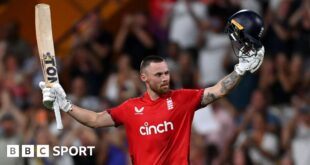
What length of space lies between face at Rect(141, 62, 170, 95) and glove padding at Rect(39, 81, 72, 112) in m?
0.92

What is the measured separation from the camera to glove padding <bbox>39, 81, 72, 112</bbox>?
37.2 feet

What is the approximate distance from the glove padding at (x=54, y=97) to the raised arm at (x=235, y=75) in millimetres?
1493

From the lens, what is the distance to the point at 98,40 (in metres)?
18.1

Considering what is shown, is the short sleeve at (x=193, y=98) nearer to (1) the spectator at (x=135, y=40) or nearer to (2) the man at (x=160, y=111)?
(2) the man at (x=160, y=111)

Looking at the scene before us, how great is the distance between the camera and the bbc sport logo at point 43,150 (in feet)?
50.5

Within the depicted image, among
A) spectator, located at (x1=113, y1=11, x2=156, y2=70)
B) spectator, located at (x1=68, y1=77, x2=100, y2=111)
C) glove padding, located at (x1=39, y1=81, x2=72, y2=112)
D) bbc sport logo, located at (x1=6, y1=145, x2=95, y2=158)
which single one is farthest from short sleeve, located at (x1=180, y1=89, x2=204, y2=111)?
spectator, located at (x1=113, y1=11, x2=156, y2=70)

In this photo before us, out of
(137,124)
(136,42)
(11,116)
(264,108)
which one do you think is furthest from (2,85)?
(137,124)

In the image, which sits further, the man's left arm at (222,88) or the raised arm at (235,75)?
the man's left arm at (222,88)

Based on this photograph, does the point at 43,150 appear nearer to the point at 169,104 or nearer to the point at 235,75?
the point at 169,104

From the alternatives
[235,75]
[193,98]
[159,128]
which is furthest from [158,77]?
[235,75]

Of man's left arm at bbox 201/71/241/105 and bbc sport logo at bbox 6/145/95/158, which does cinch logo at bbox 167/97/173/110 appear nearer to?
man's left arm at bbox 201/71/241/105

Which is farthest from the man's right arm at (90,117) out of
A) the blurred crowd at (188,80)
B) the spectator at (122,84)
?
the spectator at (122,84)

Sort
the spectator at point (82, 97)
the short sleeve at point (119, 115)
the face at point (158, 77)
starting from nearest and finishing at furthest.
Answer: the face at point (158, 77), the short sleeve at point (119, 115), the spectator at point (82, 97)

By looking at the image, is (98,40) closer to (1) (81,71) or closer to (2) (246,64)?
(1) (81,71)
